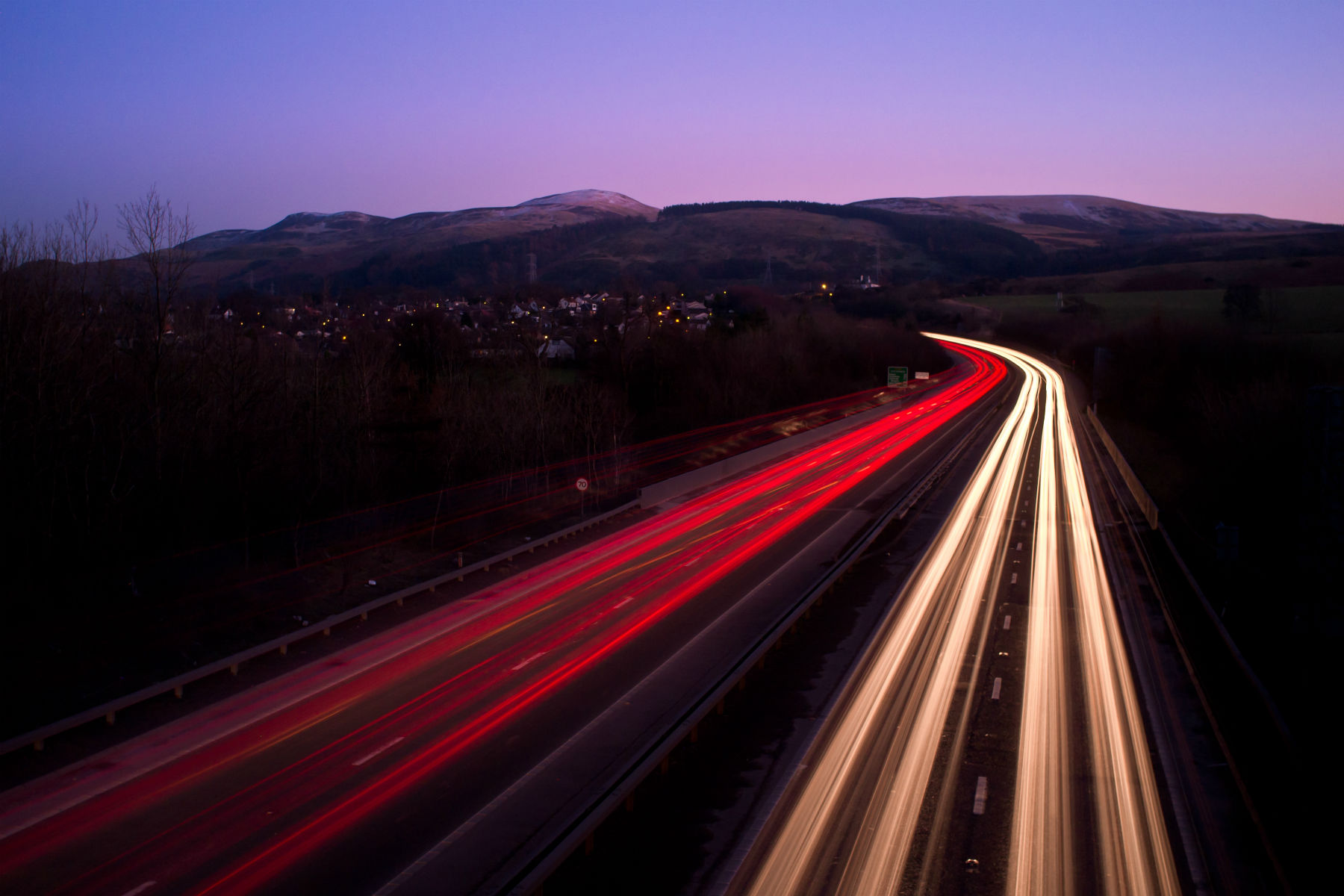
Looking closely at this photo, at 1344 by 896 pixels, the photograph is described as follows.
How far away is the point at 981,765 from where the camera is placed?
1032 centimetres

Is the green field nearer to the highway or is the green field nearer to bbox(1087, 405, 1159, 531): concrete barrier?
bbox(1087, 405, 1159, 531): concrete barrier

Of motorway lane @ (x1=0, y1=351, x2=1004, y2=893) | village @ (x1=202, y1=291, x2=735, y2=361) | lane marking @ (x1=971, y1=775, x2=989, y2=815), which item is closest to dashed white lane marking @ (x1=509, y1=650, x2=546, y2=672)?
motorway lane @ (x1=0, y1=351, x2=1004, y2=893)

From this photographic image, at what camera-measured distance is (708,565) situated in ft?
68.1

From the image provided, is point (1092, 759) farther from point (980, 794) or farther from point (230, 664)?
point (230, 664)

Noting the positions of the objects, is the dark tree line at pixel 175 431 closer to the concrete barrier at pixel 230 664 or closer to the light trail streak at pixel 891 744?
the concrete barrier at pixel 230 664

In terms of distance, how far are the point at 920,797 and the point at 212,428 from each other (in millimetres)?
19621

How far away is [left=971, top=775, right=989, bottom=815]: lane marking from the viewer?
915 centimetres

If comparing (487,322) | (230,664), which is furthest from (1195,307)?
(230,664)

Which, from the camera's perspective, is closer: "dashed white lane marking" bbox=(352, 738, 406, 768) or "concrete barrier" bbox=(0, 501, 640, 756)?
"dashed white lane marking" bbox=(352, 738, 406, 768)

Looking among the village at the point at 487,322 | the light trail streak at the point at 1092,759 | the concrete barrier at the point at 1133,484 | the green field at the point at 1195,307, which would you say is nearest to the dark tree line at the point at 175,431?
the village at the point at 487,322

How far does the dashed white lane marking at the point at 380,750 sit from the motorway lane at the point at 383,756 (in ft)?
0.08

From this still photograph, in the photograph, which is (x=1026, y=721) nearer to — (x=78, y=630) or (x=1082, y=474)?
(x=78, y=630)

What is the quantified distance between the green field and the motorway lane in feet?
214

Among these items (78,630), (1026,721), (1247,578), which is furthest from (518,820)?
(1247,578)
